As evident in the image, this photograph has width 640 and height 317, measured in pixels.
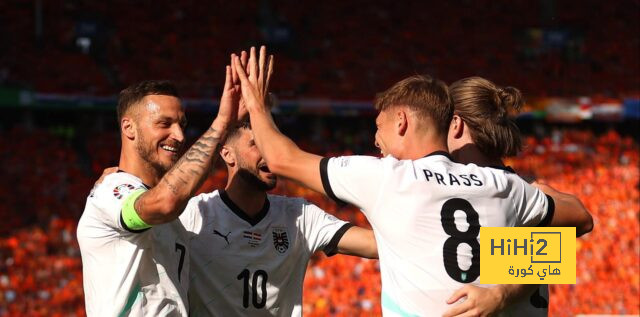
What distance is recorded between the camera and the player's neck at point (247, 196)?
16.1 feet

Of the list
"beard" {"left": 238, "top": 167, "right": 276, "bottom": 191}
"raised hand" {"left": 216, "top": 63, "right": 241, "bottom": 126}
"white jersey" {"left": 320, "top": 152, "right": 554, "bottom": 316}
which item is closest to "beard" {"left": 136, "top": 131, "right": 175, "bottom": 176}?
"raised hand" {"left": 216, "top": 63, "right": 241, "bottom": 126}

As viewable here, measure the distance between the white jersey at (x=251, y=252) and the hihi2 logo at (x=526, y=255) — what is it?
1.36 m

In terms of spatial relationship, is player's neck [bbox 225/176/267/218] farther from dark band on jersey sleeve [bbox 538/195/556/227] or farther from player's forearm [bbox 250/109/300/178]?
dark band on jersey sleeve [bbox 538/195/556/227]

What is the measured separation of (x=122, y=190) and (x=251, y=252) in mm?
914

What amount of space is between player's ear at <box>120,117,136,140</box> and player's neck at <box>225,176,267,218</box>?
0.75 m

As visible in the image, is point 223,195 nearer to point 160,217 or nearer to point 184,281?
point 184,281

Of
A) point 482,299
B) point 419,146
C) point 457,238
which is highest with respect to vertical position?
point 419,146

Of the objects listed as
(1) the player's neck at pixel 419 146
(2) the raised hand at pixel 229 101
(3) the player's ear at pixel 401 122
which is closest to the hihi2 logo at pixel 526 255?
(1) the player's neck at pixel 419 146

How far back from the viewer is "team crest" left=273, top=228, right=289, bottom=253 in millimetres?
4809

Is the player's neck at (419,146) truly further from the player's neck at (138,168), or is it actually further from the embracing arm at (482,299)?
the player's neck at (138,168)

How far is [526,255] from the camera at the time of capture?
149 inches

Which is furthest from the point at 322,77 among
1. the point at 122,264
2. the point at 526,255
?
the point at 526,255

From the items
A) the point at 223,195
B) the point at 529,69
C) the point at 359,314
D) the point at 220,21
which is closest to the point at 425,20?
the point at 529,69

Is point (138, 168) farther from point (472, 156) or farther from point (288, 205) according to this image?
point (472, 156)
